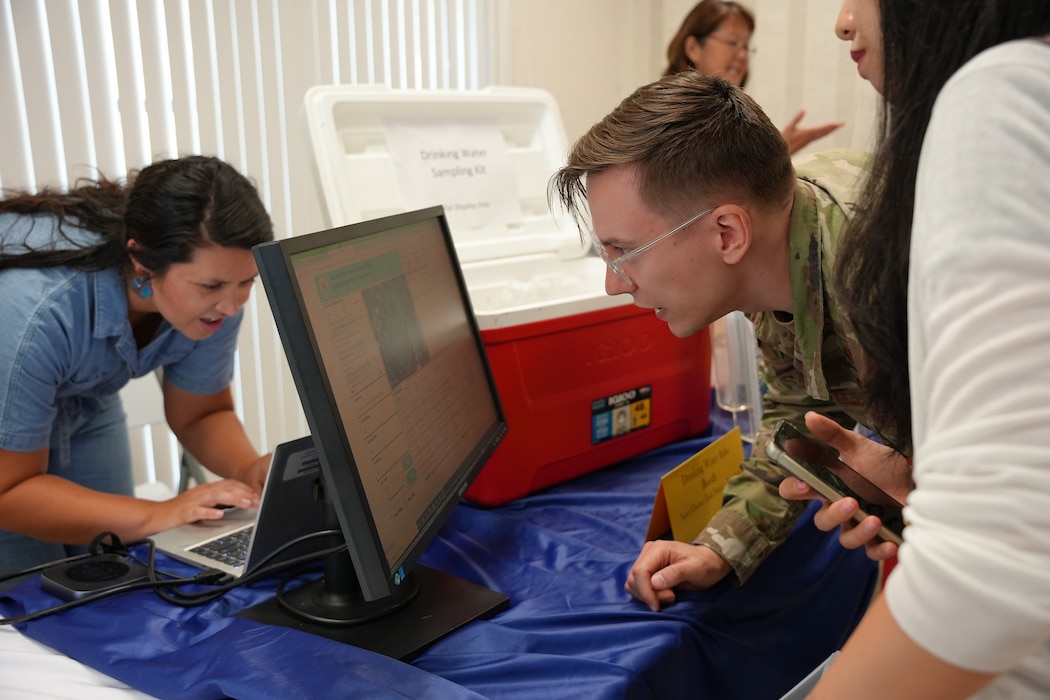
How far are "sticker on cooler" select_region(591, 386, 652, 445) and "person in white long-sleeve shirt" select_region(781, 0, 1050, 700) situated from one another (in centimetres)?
80

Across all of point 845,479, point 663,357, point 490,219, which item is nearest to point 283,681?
point 845,479

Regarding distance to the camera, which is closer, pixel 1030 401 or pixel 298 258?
pixel 1030 401

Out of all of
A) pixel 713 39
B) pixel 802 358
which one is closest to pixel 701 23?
pixel 713 39

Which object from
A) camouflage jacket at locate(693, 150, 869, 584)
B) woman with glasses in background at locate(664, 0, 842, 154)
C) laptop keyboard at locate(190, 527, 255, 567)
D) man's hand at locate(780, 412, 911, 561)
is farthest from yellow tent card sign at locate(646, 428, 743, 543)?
woman with glasses in background at locate(664, 0, 842, 154)

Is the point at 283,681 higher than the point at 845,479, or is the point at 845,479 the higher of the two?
the point at 845,479

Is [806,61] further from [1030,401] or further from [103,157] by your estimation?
[1030,401]

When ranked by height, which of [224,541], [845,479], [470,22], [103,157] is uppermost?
[470,22]

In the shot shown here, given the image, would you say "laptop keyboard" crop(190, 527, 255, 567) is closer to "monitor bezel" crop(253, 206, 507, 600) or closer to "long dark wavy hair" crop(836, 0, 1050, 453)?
"monitor bezel" crop(253, 206, 507, 600)

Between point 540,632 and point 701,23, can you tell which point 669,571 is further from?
point 701,23

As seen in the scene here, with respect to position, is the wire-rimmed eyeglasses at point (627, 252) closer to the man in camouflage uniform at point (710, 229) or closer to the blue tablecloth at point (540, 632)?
the man in camouflage uniform at point (710, 229)

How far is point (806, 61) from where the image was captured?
259 centimetres

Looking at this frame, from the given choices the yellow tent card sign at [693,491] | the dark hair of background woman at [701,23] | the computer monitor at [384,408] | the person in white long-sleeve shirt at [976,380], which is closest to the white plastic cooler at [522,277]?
the computer monitor at [384,408]

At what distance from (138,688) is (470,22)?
7.25 ft

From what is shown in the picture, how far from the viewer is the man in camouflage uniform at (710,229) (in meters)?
0.90
